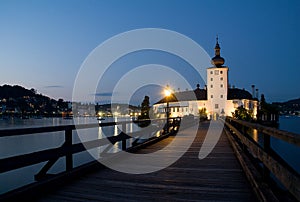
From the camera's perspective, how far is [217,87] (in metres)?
80.6

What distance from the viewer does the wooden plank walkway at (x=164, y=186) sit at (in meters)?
4.29

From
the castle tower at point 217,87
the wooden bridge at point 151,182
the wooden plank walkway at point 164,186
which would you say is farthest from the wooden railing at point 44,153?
the castle tower at point 217,87

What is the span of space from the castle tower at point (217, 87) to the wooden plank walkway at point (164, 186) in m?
73.0

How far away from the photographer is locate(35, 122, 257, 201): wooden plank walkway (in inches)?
169

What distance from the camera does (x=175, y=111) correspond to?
291 feet

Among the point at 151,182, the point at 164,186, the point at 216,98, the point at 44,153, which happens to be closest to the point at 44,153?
the point at 44,153

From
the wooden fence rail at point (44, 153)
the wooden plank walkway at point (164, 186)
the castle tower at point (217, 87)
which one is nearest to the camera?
the wooden fence rail at point (44, 153)

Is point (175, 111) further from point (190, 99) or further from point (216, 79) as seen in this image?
point (216, 79)

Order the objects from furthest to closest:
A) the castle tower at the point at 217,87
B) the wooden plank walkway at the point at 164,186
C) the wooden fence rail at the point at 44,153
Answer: the castle tower at the point at 217,87 < the wooden plank walkway at the point at 164,186 < the wooden fence rail at the point at 44,153

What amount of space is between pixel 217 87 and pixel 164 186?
256 ft

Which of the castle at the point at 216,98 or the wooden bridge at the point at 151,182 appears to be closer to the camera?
the wooden bridge at the point at 151,182

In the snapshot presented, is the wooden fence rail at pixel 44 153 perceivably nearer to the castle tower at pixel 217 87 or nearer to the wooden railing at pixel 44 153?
the wooden railing at pixel 44 153

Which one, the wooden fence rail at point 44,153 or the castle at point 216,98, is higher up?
the castle at point 216,98

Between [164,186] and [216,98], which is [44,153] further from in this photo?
[216,98]
